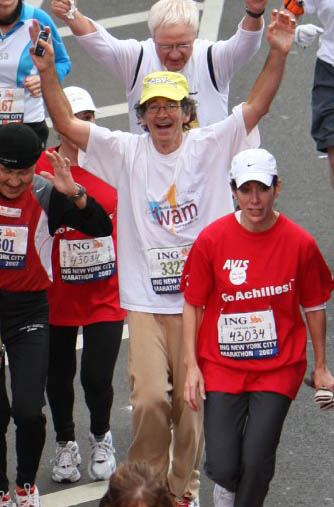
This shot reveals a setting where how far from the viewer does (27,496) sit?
22.7 feet

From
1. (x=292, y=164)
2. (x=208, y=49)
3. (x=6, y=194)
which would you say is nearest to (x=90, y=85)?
(x=292, y=164)

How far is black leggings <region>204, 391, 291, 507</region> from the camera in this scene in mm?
6156

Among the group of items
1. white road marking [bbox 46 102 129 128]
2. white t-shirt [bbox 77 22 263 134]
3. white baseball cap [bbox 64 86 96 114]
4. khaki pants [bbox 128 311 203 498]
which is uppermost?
white road marking [bbox 46 102 129 128]

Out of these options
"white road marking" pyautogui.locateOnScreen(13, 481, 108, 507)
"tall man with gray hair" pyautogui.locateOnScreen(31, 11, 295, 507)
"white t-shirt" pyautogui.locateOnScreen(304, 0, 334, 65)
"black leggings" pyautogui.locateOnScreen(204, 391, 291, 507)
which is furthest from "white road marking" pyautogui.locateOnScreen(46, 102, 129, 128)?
"black leggings" pyautogui.locateOnScreen(204, 391, 291, 507)

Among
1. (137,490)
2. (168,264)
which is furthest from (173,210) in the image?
(137,490)

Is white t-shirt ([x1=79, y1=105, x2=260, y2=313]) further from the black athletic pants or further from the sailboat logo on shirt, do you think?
the black athletic pants

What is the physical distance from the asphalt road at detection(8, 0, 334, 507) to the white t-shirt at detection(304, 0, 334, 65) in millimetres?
1496

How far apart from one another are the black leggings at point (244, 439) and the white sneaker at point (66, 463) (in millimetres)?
1388

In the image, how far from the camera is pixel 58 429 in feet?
24.7

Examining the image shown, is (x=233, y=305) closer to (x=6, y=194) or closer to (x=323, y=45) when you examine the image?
(x=6, y=194)

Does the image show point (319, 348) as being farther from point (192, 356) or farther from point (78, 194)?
point (78, 194)

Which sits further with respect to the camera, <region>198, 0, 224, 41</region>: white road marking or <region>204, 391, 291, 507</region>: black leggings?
<region>198, 0, 224, 41</region>: white road marking

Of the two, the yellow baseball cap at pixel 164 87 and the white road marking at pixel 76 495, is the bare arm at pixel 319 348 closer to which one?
the yellow baseball cap at pixel 164 87

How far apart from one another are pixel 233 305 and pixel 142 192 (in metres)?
0.83
